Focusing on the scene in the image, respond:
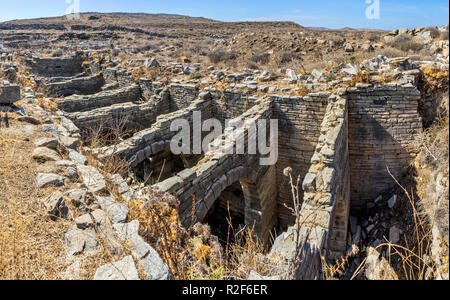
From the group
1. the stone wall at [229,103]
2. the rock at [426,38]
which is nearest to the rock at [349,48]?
the rock at [426,38]

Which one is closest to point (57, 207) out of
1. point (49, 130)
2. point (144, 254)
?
point (144, 254)

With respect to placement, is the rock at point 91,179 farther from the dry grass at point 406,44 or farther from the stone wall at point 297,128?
the dry grass at point 406,44

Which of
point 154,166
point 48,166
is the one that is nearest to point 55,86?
point 154,166

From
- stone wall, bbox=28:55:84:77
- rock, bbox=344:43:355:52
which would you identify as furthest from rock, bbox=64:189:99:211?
stone wall, bbox=28:55:84:77

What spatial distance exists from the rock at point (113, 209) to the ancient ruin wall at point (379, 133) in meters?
6.18

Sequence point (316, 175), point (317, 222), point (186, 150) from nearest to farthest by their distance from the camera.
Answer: point (317, 222), point (316, 175), point (186, 150)

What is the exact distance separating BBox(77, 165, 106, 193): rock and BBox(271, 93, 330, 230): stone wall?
4.96m

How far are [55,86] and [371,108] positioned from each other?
1256 cm

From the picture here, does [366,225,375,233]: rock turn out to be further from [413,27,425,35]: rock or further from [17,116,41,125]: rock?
[413,27,425,35]: rock

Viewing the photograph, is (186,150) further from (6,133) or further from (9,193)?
(9,193)

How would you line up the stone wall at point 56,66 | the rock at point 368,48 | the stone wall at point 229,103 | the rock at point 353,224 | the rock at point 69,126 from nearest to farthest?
the rock at point 69,126 → the rock at point 353,224 → the stone wall at point 229,103 → the rock at point 368,48 → the stone wall at point 56,66

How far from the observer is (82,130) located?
8.18m

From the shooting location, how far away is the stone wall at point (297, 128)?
7555mm

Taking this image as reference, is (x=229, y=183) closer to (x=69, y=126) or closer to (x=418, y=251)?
(x=418, y=251)
